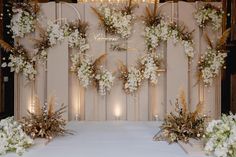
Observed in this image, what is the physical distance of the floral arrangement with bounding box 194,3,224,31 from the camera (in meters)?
4.81

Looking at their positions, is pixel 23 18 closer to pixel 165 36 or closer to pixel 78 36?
pixel 78 36

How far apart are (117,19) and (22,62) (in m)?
1.32

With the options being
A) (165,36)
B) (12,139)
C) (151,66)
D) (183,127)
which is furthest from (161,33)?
(12,139)

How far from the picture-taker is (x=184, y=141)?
3.05 meters

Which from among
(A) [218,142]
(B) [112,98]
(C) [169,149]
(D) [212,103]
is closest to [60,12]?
(B) [112,98]

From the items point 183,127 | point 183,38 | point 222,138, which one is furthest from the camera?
point 183,38

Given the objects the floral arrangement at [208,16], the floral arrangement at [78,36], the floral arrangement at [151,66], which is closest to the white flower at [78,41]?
the floral arrangement at [78,36]

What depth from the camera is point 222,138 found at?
2.54m

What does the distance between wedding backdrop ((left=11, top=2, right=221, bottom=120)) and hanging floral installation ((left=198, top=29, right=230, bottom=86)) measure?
9 cm

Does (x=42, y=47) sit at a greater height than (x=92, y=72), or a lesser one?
greater

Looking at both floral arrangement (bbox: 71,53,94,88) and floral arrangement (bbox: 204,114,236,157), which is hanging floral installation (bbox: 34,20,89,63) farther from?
floral arrangement (bbox: 204,114,236,157)

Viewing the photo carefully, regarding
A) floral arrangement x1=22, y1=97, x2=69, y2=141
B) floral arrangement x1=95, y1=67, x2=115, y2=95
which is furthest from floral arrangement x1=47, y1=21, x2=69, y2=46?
floral arrangement x1=22, y1=97, x2=69, y2=141

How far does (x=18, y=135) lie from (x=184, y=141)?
4.29 ft

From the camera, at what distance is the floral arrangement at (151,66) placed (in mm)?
4738
